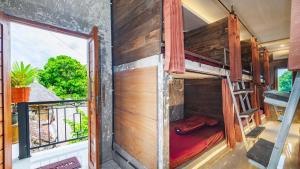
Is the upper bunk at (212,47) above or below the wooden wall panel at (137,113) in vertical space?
above

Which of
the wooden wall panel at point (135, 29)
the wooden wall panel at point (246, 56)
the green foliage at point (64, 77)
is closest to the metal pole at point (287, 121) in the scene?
the wooden wall panel at point (135, 29)

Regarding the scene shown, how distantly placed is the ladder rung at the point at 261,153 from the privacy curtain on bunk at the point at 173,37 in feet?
3.52

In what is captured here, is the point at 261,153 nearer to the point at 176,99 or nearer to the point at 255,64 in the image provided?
the point at 176,99

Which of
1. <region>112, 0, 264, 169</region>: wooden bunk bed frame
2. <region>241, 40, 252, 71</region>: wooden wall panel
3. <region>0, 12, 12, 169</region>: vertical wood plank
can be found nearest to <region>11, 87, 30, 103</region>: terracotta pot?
<region>0, 12, 12, 169</region>: vertical wood plank

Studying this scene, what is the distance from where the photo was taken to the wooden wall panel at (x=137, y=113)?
1857 mm

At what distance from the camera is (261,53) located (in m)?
6.54

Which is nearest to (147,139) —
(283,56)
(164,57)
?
(164,57)

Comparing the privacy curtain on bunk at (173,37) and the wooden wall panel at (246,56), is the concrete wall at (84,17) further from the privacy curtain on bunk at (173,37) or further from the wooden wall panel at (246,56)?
the wooden wall panel at (246,56)

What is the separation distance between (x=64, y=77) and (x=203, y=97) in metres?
8.21

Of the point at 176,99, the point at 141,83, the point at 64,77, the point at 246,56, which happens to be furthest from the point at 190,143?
the point at 64,77

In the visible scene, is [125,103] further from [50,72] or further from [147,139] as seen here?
[50,72]

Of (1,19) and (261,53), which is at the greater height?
(261,53)

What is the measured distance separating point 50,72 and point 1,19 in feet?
26.4

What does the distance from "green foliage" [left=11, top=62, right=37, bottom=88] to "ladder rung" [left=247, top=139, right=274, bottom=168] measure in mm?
3470
